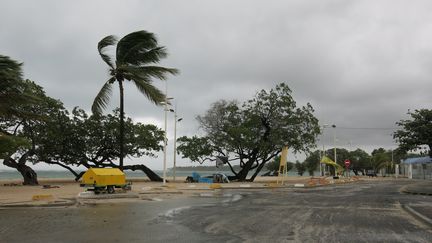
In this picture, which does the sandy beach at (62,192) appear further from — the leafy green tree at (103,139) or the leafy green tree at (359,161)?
the leafy green tree at (359,161)

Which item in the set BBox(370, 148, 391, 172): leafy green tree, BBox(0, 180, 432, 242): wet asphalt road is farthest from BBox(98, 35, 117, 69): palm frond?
BBox(370, 148, 391, 172): leafy green tree

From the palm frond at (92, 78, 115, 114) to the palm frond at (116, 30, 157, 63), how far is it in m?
1.60

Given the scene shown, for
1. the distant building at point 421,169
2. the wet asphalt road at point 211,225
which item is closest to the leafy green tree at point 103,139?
the wet asphalt road at point 211,225

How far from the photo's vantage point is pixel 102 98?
85.0ft

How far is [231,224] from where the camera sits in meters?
12.1

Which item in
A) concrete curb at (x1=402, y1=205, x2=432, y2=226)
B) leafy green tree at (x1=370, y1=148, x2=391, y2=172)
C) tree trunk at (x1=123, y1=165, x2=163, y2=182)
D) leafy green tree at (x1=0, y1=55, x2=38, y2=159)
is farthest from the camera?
leafy green tree at (x1=370, y1=148, x2=391, y2=172)

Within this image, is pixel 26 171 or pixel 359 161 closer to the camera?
pixel 26 171

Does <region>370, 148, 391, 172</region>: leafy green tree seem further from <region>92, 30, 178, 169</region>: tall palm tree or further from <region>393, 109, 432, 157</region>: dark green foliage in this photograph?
<region>92, 30, 178, 169</region>: tall palm tree

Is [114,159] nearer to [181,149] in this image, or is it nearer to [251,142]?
[181,149]

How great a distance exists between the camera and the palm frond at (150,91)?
25375 mm

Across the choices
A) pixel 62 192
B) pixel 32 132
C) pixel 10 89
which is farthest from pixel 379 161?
pixel 10 89

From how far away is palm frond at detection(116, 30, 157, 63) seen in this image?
25.9m

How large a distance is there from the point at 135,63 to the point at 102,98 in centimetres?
279

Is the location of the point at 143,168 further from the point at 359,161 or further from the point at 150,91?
the point at 359,161
